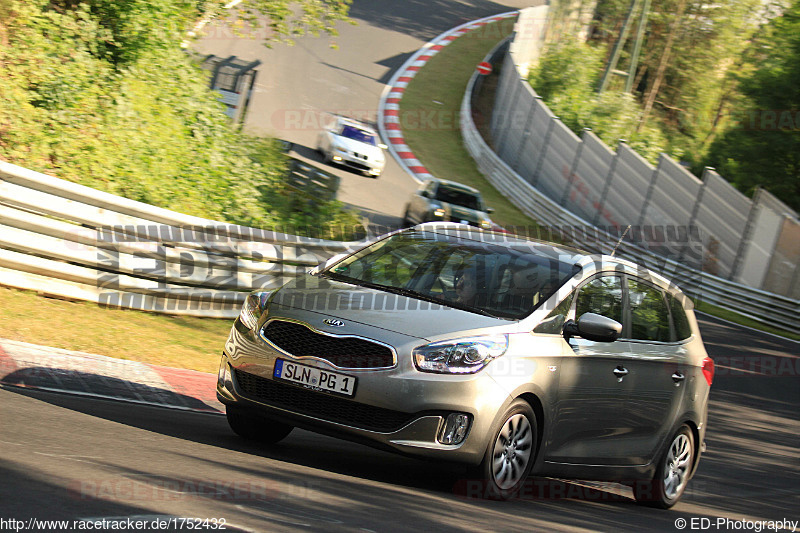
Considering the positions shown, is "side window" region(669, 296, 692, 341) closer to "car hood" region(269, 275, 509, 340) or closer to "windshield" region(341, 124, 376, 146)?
"car hood" region(269, 275, 509, 340)

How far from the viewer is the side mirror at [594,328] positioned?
6.35 meters

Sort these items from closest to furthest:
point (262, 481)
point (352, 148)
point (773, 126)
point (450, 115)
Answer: point (262, 481), point (352, 148), point (773, 126), point (450, 115)

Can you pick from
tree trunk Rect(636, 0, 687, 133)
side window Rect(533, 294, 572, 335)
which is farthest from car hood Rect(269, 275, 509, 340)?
tree trunk Rect(636, 0, 687, 133)

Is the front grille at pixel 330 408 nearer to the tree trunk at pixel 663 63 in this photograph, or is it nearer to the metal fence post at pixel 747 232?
the metal fence post at pixel 747 232

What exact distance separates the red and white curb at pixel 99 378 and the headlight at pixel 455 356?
268 cm

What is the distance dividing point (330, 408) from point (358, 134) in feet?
82.0

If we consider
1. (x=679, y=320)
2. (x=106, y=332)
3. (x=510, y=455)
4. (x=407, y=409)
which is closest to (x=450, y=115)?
(x=106, y=332)

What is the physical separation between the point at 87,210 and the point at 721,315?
18346 mm

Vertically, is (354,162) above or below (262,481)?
below

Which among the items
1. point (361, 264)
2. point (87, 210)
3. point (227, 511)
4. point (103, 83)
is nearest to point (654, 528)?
point (361, 264)

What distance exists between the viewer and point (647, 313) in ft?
24.5

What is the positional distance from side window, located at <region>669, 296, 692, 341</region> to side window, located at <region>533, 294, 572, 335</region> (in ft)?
5.12

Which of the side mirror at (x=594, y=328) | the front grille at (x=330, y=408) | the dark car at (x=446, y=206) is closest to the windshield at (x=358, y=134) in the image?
the dark car at (x=446, y=206)

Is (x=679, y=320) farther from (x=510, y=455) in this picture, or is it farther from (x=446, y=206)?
(x=446, y=206)
